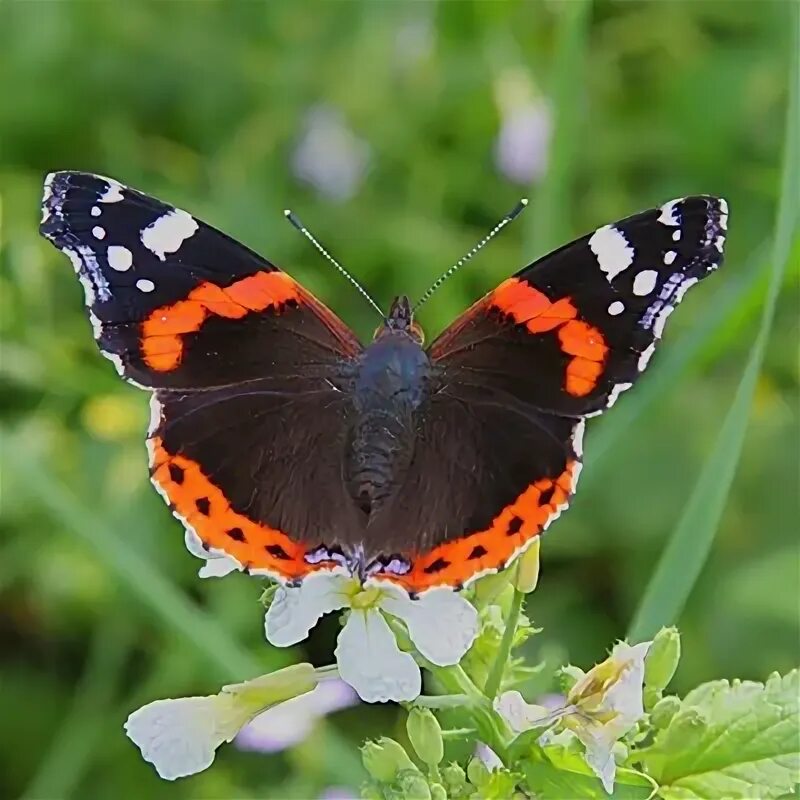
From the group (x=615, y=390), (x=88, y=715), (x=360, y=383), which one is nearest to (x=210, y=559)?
(x=360, y=383)

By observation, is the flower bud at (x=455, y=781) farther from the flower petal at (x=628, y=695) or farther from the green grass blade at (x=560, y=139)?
the green grass blade at (x=560, y=139)

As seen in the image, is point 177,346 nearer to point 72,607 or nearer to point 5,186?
point 72,607

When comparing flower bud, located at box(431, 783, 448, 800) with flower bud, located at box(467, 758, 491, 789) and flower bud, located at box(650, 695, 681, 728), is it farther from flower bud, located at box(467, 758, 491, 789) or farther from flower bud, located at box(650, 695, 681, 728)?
flower bud, located at box(650, 695, 681, 728)

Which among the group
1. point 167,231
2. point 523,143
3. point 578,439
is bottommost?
point 578,439

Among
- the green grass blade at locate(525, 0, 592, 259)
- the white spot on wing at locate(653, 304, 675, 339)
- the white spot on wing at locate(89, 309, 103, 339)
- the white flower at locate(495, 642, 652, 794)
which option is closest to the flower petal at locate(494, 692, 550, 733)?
the white flower at locate(495, 642, 652, 794)

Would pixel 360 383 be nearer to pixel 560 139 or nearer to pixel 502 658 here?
pixel 502 658

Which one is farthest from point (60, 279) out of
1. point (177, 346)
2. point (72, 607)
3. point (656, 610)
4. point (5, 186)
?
point (656, 610)
